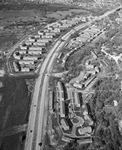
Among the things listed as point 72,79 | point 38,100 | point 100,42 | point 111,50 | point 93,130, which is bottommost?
point 93,130

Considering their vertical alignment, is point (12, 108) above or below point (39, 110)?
above

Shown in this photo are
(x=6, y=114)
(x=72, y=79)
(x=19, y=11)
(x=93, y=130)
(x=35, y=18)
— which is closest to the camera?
(x=93, y=130)

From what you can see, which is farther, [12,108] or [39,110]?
[12,108]

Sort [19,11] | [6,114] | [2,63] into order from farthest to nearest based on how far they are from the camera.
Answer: [19,11] < [2,63] < [6,114]

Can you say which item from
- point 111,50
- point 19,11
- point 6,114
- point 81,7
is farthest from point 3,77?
point 81,7

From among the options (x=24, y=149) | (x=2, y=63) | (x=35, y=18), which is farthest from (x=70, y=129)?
(x=35, y=18)

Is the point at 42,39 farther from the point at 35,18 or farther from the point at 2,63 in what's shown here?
the point at 35,18

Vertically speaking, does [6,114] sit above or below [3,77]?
below

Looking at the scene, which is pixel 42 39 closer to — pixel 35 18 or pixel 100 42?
pixel 100 42

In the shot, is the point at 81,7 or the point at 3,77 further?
the point at 81,7
